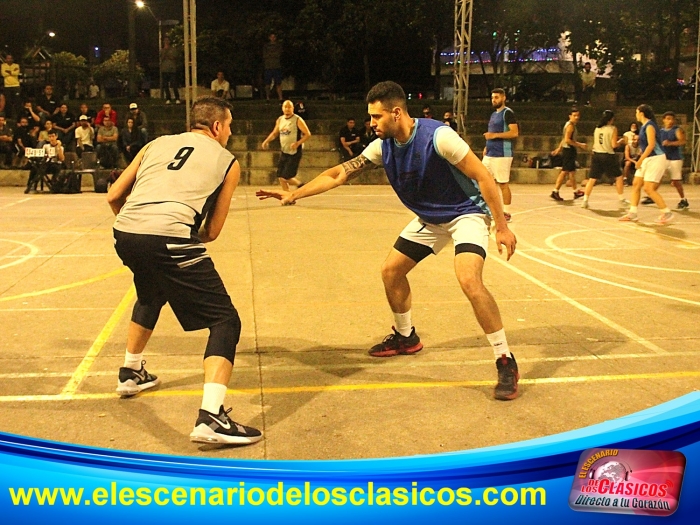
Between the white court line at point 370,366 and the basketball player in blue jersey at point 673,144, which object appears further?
the basketball player in blue jersey at point 673,144

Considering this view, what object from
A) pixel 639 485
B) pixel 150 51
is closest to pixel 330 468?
pixel 639 485

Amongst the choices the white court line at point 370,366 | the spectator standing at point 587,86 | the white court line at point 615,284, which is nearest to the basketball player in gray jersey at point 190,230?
the white court line at point 370,366

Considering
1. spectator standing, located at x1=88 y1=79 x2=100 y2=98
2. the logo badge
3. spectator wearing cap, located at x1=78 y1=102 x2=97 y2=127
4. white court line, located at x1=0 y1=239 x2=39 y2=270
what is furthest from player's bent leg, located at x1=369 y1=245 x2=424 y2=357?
spectator standing, located at x1=88 y1=79 x2=100 y2=98

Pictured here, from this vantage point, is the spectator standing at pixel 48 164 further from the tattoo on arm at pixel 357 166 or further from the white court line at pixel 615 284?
the tattoo on arm at pixel 357 166

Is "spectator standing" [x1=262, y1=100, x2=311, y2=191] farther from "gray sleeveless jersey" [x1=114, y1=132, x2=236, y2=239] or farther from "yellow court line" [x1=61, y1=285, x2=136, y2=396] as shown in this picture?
"gray sleeveless jersey" [x1=114, y1=132, x2=236, y2=239]

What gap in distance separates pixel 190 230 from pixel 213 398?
940 mm

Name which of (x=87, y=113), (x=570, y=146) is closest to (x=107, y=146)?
(x=87, y=113)

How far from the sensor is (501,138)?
1282cm

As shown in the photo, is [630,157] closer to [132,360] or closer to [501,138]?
[501,138]

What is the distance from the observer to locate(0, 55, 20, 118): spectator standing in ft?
75.1

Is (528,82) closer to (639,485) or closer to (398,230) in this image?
(398,230)

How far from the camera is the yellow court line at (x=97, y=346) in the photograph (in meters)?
5.26

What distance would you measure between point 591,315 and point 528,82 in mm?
30538

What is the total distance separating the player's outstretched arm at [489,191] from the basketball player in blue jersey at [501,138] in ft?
24.7
